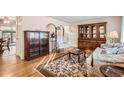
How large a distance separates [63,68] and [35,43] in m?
0.67

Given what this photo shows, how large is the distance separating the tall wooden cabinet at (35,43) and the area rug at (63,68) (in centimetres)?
24

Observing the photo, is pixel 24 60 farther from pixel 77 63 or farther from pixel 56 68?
pixel 77 63

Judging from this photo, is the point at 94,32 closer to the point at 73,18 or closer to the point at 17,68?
the point at 73,18

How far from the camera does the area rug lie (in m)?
1.75

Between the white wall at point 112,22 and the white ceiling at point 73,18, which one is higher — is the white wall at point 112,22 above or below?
below

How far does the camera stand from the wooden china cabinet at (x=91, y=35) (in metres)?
1.84

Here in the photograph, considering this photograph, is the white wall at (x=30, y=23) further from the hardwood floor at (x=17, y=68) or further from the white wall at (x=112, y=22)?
the white wall at (x=112, y=22)

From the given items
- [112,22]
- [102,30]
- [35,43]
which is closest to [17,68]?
[35,43]

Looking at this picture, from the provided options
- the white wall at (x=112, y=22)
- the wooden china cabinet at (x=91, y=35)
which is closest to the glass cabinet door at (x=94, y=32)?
the wooden china cabinet at (x=91, y=35)

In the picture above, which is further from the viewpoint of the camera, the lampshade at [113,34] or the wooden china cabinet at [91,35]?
the wooden china cabinet at [91,35]

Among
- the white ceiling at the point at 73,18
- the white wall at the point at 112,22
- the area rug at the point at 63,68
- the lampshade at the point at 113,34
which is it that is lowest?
the area rug at the point at 63,68
